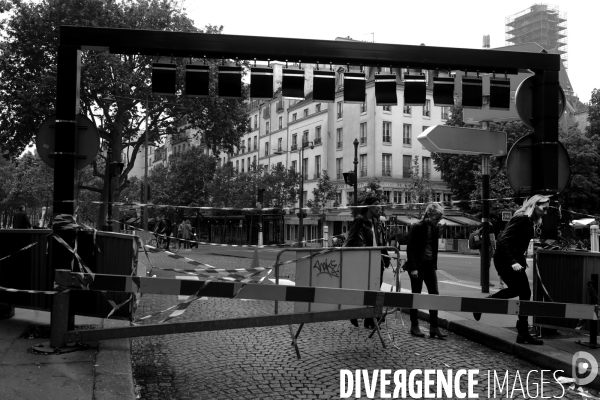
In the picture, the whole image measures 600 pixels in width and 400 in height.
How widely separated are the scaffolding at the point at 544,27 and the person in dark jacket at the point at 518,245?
15444cm

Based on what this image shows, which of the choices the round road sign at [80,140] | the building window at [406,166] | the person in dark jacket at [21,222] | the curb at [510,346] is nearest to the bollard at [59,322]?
the round road sign at [80,140]

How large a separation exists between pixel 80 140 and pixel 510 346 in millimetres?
5239

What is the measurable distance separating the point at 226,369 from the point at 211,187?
185 ft

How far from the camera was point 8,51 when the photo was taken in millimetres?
27203

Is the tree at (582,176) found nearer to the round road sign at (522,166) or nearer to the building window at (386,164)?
the building window at (386,164)

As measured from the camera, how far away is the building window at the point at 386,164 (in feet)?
179

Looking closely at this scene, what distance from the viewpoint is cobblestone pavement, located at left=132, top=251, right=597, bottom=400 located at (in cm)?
475

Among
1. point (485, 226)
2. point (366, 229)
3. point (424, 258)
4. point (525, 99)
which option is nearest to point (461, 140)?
point (485, 226)

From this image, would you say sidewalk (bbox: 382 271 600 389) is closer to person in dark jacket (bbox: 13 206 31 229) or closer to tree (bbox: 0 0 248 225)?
person in dark jacket (bbox: 13 206 31 229)

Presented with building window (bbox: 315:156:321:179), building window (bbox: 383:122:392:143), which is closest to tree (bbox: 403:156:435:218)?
building window (bbox: 383:122:392:143)

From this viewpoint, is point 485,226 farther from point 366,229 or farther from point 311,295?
point 311,295

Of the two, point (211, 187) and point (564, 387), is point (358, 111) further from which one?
point (564, 387)

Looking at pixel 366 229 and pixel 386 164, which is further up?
pixel 386 164

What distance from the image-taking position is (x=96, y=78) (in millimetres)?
28062
